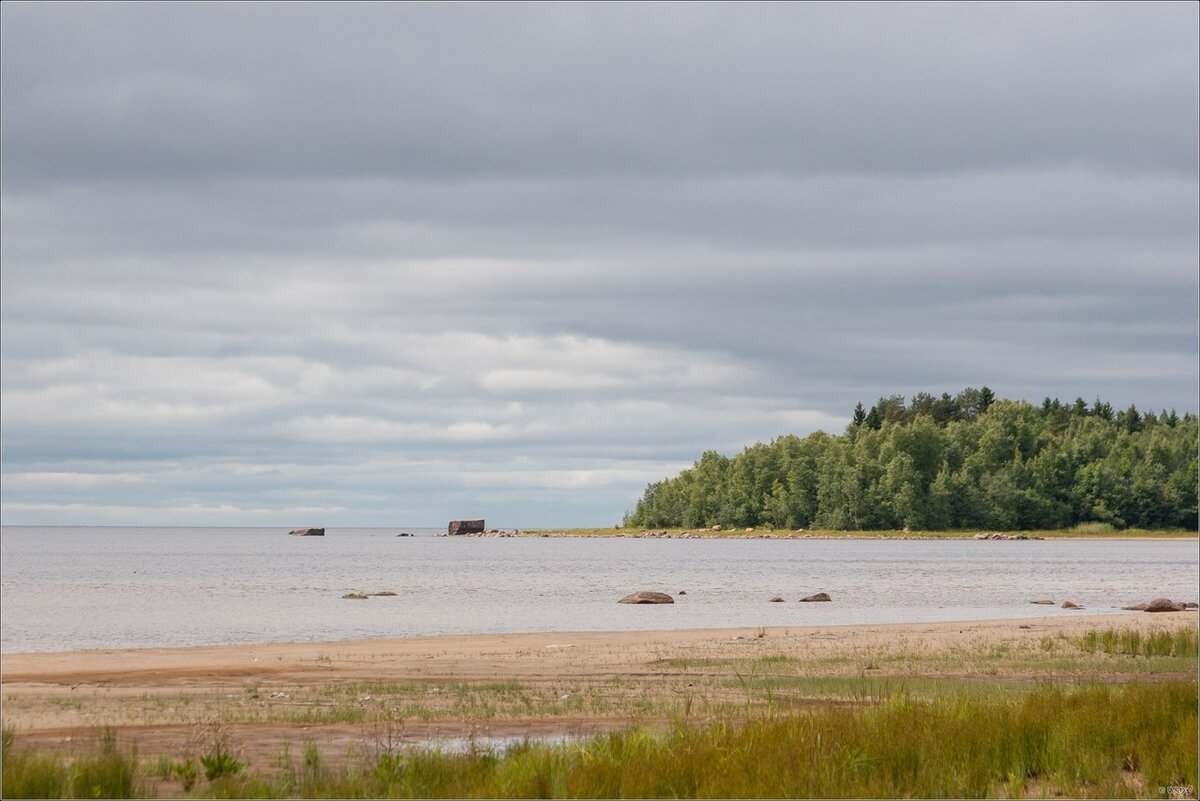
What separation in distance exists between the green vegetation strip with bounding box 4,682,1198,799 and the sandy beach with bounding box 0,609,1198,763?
8.03 feet

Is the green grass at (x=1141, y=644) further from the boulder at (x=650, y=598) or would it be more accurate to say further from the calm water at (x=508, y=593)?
the boulder at (x=650, y=598)

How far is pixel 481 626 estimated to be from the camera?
57250mm

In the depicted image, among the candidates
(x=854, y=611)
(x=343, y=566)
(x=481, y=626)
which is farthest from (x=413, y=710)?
(x=343, y=566)

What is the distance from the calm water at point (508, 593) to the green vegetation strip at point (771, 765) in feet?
110

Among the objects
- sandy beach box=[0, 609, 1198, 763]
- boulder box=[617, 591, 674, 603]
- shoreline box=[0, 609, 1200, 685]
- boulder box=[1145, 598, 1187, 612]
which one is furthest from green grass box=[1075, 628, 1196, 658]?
boulder box=[617, 591, 674, 603]

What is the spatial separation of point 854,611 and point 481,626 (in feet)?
67.2

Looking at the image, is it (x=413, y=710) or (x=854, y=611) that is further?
(x=854, y=611)

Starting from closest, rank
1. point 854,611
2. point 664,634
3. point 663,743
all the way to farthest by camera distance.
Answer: point 663,743, point 664,634, point 854,611

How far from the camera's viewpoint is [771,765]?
629 inches

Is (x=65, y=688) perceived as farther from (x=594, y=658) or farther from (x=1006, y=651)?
(x=1006, y=651)

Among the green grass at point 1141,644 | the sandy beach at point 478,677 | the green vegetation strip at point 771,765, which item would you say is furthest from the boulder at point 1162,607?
the green vegetation strip at point 771,765

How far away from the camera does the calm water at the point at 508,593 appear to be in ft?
189

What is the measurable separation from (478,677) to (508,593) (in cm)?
5320

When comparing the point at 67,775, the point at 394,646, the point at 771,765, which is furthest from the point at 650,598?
the point at 67,775
